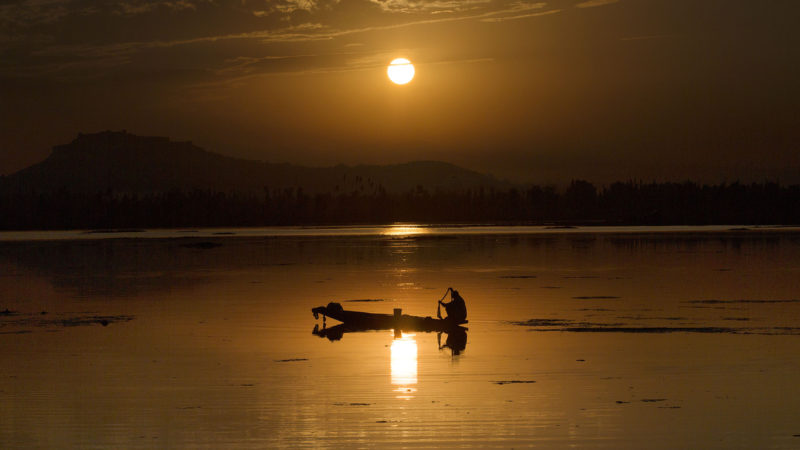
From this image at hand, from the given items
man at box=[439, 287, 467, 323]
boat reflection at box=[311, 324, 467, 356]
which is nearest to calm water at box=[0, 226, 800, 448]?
boat reflection at box=[311, 324, 467, 356]

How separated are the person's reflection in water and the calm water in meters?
0.21

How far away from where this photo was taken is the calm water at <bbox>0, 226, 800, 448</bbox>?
16.2 m

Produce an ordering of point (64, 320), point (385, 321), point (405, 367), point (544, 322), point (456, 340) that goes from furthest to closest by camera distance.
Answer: point (64, 320) → point (544, 322) → point (385, 321) → point (456, 340) → point (405, 367)

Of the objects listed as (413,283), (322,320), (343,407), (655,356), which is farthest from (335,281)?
(343,407)

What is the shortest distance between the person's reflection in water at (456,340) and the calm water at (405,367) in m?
0.21

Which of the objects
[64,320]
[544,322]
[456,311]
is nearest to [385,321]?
[456,311]

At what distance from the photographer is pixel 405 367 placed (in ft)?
74.7

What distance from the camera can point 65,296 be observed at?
43344 mm

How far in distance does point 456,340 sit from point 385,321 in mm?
3502

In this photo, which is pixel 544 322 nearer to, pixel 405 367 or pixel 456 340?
pixel 456 340

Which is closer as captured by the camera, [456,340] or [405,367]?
[405,367]

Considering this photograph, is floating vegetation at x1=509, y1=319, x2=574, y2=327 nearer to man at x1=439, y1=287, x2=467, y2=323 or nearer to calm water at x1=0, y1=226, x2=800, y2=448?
calm water at x1=0, y1=226, x2=800, y2=448

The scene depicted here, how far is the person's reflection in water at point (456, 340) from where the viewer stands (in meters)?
25.5

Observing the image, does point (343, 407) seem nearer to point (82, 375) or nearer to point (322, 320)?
point (82, 375)
